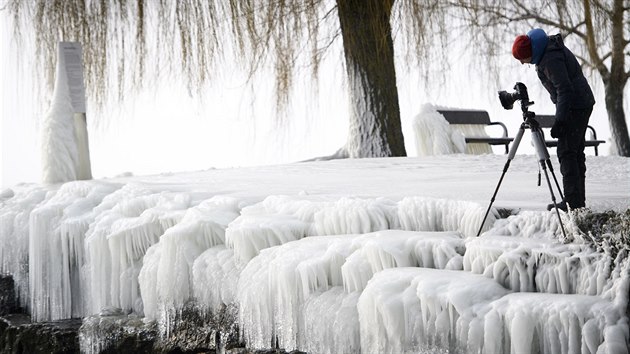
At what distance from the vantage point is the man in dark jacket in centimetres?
475

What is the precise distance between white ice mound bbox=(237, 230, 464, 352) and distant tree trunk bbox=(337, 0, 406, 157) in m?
4.45

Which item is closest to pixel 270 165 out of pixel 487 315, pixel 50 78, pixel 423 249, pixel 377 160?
pixel 377 160

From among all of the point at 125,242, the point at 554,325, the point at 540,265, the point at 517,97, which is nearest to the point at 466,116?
the point at 125,242

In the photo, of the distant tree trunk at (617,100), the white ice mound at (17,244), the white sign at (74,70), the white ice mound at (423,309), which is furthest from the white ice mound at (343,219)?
the distant tree trunk at (617,100)

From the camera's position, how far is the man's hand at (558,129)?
15.6 feet

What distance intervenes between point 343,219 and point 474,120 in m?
7.75

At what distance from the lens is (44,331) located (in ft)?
21.4

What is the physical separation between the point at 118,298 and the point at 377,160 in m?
3.30

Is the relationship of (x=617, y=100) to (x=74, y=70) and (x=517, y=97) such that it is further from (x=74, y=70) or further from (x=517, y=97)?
(x=517, y=97)

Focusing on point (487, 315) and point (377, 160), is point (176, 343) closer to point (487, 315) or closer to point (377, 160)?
point (487, 315)

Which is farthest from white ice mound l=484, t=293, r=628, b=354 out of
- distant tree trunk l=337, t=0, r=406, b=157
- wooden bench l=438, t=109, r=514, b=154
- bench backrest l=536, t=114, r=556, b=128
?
bench backrest l=536, t=114, r=556, b=128

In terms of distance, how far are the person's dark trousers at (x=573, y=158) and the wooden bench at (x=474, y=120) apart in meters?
6.33

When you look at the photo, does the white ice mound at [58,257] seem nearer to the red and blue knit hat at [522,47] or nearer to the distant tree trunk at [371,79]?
the distant tree trunk at [371,79]

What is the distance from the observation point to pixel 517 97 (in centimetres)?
457
